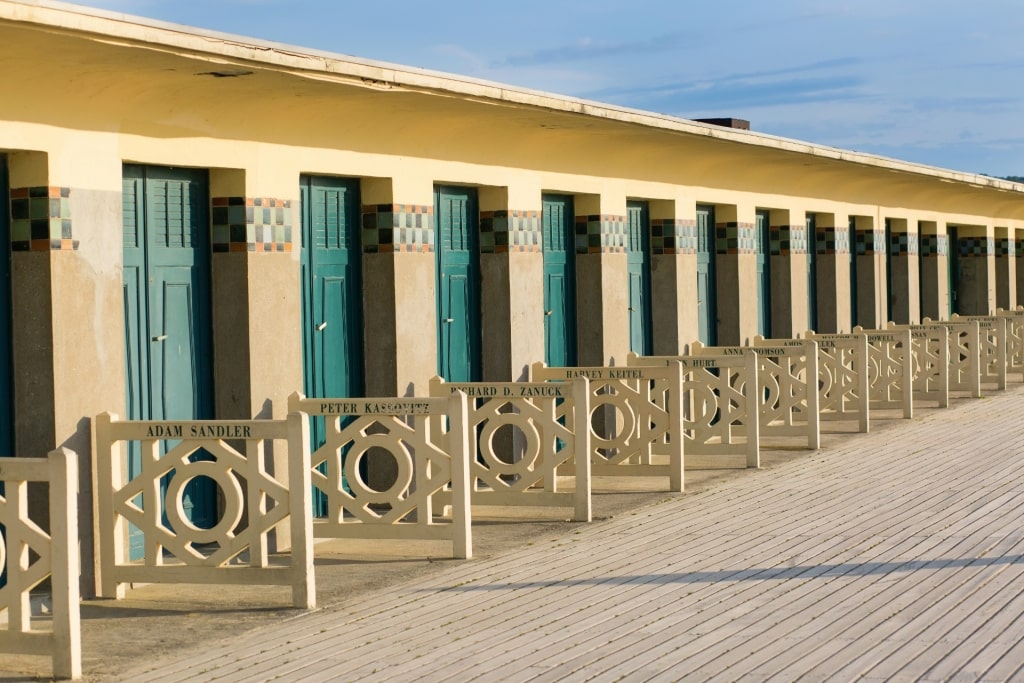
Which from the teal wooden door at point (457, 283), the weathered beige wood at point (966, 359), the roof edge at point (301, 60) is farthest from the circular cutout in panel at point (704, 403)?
the weathered beige wood at point (966, 359)

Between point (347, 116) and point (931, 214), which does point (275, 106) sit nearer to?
point (347, 116)

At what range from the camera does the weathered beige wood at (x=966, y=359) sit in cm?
2027

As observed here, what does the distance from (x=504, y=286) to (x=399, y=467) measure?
13.7 ft

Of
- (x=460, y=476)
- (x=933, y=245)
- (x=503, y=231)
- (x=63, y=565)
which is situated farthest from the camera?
(x=933, y=245)

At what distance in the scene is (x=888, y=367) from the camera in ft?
60.2

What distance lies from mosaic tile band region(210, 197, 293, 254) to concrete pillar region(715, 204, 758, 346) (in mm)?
8618

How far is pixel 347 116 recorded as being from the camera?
11.0m

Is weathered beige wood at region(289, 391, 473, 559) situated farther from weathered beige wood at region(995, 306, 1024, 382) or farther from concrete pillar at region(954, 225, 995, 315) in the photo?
concrete pillar at region(954, 225, 995, 315)

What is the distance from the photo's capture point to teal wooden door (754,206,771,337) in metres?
19.5

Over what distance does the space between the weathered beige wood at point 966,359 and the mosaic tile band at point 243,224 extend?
37.7 ft

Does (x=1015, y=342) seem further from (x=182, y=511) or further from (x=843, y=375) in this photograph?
(x=182, y=511)

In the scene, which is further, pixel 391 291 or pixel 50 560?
pixel 391 291

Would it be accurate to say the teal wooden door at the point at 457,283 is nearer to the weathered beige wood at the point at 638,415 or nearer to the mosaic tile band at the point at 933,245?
the weathered beige wood at the point at 638,415

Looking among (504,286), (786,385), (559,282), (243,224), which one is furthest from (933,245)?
(243,224)
